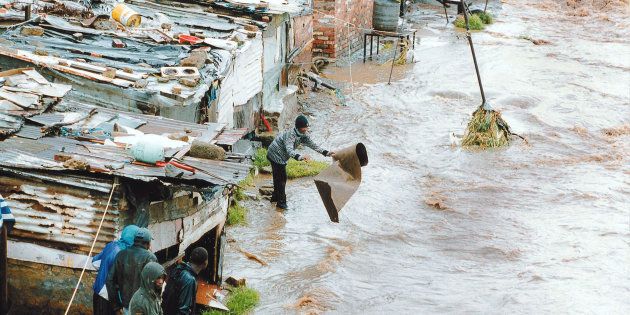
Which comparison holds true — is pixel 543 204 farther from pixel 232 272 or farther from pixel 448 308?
pixel 232 272

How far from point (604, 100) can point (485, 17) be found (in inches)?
383

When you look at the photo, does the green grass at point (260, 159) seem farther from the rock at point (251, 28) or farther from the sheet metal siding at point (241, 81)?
the rock at point (251, 28)

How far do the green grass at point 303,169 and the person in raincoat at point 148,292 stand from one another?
7.59 metres

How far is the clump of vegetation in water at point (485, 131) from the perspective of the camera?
16.0 meters

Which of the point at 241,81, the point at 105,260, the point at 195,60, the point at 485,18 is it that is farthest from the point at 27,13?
the point at 485,18

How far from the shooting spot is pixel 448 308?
9.76 metres

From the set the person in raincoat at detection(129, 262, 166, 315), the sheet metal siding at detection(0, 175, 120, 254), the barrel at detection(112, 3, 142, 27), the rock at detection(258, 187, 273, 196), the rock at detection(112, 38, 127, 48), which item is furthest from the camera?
the rock at detection(258, 187, 273, 196)

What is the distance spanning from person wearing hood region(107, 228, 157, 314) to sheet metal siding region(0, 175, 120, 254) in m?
0.63

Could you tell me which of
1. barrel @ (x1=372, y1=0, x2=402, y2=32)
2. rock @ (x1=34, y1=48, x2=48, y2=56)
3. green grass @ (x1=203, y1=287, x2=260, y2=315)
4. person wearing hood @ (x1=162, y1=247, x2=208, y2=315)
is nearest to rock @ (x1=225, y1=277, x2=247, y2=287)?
green grass @ (x1=203, y1=287, x2=260, y2=315)

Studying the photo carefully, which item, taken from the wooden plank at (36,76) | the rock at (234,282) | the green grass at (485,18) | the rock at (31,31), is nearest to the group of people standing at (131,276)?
the rock at (234,282)

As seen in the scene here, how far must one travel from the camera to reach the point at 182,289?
6773 mm

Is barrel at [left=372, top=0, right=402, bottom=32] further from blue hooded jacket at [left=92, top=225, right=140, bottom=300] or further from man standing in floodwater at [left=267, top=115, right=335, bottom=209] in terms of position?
blue hooded jacket at [left=92, top=225, right=140, bottom=300]

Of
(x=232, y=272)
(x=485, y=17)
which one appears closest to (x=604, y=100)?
(x=485, y=17)

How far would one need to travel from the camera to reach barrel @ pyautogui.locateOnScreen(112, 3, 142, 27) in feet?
40.0
